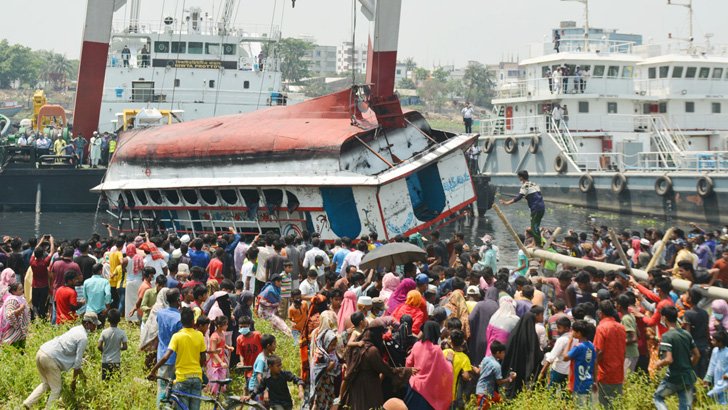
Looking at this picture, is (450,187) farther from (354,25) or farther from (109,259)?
(109,259)

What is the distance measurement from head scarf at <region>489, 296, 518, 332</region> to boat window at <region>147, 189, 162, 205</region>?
48.4 ft

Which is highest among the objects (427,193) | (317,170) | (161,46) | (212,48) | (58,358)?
(212,48)

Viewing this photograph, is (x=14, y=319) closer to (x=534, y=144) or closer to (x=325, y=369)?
(x=325, y=369)

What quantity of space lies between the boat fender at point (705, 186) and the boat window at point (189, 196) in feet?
57.6

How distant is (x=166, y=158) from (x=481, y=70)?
123972mm

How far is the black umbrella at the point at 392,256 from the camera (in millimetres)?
13203

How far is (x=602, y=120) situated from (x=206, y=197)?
21.7 meters

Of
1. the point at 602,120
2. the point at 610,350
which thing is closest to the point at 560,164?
the point at 602,120

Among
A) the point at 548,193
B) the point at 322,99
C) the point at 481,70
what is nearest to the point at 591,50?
the point at 548,193

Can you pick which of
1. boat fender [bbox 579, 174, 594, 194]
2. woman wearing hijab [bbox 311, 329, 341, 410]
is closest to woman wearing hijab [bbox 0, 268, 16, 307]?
woman wearing hijab [bbox 311, 329, 341, 410]

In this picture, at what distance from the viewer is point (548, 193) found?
3769 cm

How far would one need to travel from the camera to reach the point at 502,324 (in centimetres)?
947

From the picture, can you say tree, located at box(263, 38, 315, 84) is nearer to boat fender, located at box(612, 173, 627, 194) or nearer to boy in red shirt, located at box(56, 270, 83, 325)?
boat fender, located at box(612, 173, 627, 194)

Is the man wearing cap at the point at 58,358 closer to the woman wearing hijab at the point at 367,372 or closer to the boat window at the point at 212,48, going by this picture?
the woman wearing hijab at the point at 367,372
